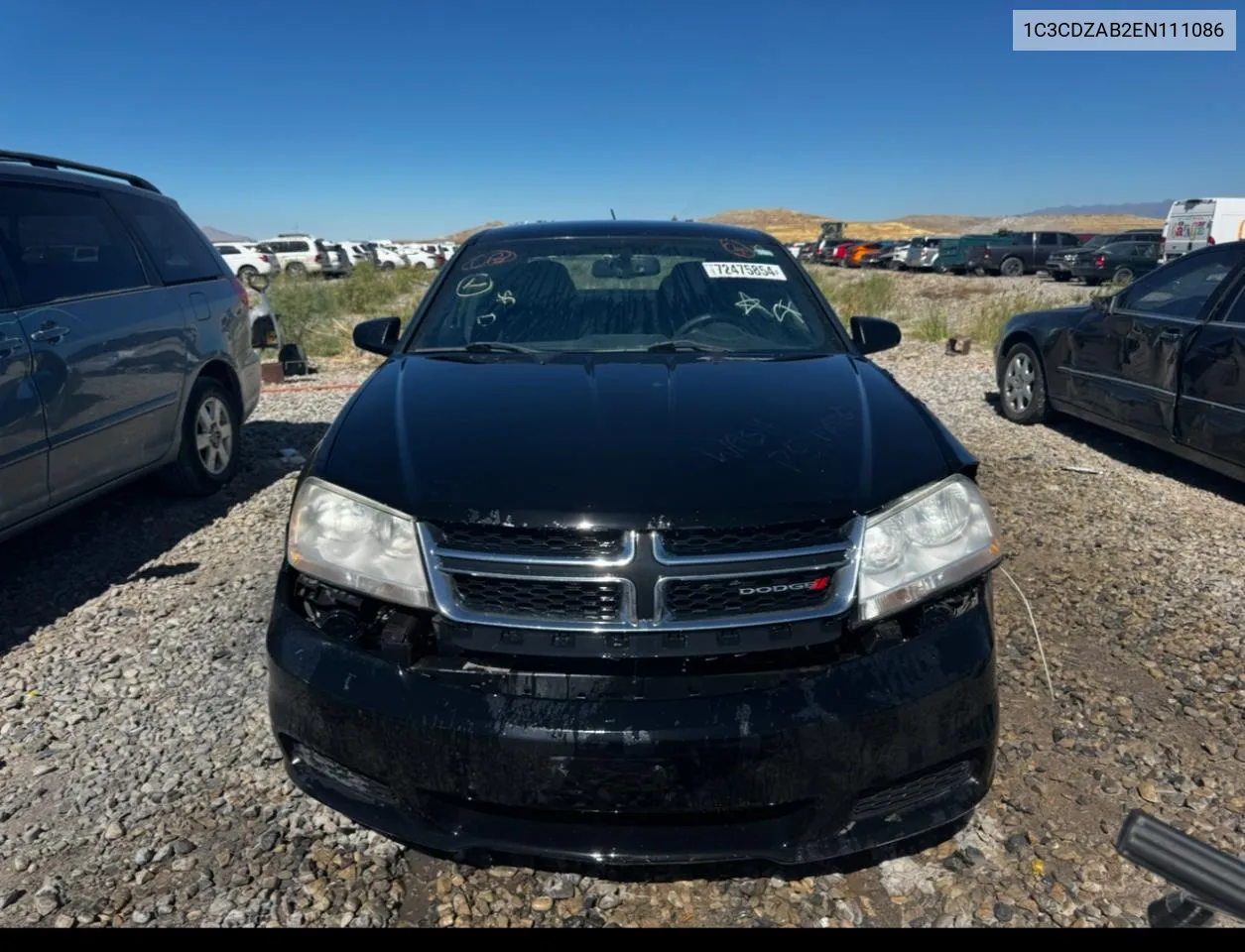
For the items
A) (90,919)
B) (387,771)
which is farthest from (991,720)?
(90,919)

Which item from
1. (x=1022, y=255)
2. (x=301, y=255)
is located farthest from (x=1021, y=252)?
(x=301, y=255)

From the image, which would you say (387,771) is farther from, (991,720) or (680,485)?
(991,720)

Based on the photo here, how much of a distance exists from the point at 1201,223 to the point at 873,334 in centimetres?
2838

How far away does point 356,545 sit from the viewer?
2023mm

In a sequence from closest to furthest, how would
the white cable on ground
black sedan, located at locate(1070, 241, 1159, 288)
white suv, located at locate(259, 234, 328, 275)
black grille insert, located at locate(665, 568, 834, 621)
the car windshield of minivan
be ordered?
1. black grille insert, located at locate(665, 568, 834, 621)
2. the white cable on ground
3. the car windshield of minivan
4. black sedan, located at locate(1070, 241, 1159, 288)
5. white suv, located at locate(259, 234, 328, 275)

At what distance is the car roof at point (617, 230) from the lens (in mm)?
3824

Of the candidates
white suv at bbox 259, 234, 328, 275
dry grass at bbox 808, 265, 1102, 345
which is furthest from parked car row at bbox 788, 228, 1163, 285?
white suv at bbox 259, 234, 328, 275

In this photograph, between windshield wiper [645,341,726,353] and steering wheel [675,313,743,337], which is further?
steering wheel [675,313,743,337]

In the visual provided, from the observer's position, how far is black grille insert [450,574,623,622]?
6.11ft

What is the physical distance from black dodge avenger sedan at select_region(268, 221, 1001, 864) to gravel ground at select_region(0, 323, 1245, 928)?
35cm

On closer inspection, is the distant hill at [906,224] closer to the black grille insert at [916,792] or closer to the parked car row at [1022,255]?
the parked car row at [1022,255]

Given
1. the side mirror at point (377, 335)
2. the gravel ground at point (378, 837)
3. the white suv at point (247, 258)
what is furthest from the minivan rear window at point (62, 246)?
the white suv at point (247, 258)

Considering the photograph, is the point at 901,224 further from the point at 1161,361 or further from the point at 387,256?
the point at 1161,361

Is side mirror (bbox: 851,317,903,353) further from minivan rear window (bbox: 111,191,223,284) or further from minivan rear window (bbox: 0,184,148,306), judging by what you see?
minivan rear window (bbox: 111,191,223,284)
